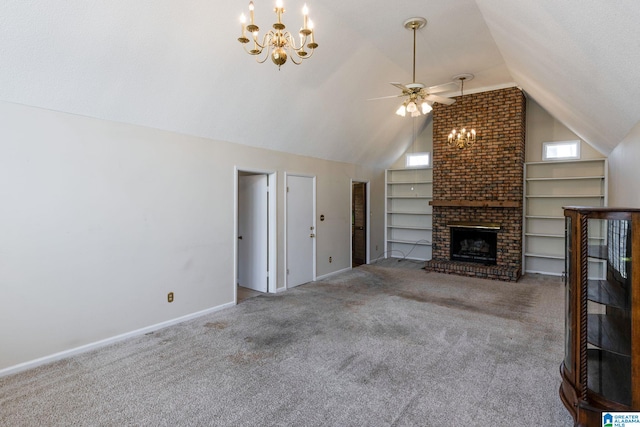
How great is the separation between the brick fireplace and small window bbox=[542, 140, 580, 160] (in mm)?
545

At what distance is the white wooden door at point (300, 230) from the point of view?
5.78 metres

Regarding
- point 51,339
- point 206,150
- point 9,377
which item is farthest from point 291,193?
point 9,377

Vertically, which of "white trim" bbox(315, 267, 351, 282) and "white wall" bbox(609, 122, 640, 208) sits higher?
"white wall" bbox(609, 122, 640, 208)

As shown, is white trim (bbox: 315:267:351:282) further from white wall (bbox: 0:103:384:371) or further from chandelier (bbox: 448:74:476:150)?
chandelier (bbox: 448:74:476:150)

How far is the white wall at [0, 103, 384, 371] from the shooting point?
2.92 metres

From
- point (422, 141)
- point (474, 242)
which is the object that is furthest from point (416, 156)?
point (474, 242)

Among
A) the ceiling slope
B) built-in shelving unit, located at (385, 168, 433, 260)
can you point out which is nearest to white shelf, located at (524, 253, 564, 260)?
built-in shelving unit, located at (385, 168, 433, 260)

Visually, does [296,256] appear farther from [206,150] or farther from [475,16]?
[475,16]

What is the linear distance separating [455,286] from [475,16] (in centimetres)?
412

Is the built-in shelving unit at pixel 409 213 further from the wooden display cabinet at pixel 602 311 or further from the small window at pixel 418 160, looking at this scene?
the wooden display cabinet at pixel 602 311

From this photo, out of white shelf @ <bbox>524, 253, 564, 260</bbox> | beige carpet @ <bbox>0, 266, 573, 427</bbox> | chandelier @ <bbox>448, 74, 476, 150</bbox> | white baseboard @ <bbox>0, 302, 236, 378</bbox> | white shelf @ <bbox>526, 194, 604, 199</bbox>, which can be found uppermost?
chandelier @ <bbox>448, 74, 476, 150</bbox>

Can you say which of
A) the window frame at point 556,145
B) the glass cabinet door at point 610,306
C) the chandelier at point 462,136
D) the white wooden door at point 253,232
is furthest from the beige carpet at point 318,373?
the window frame at point 556,145

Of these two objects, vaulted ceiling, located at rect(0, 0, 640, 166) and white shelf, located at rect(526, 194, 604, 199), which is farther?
white shelf, located at rect(526, 194, 604, 199)

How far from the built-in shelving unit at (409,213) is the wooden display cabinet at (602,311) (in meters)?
6.13
